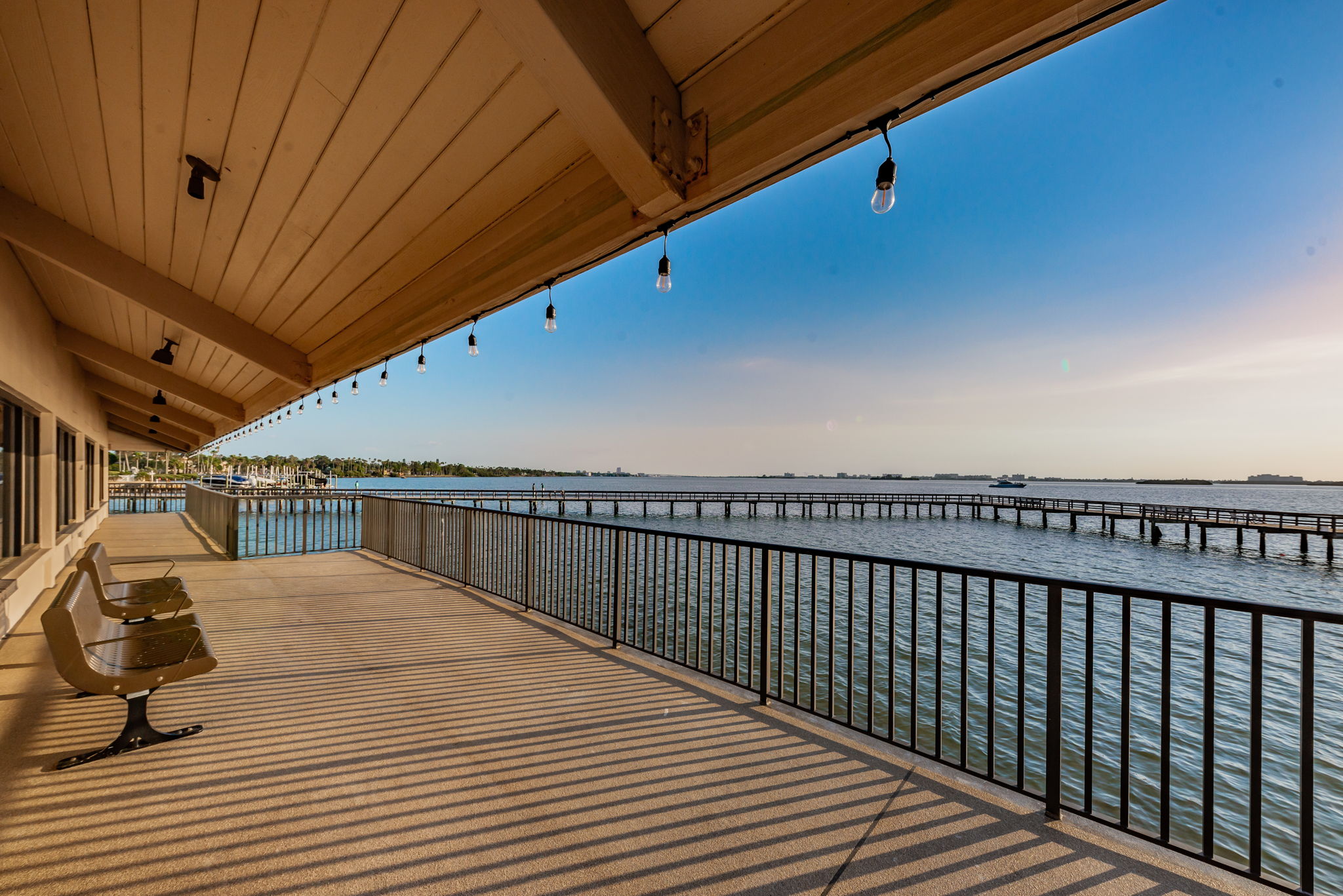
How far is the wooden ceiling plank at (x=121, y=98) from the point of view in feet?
5.80

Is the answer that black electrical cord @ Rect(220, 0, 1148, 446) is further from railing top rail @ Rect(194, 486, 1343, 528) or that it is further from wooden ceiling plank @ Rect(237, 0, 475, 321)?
railing top rail @ Rect(194, 486, 1343, 528)

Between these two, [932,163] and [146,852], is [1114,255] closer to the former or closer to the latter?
[932,163]

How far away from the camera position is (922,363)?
23.5 metres

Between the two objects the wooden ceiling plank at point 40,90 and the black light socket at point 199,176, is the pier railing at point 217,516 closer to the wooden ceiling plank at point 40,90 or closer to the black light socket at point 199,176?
the wooden ceiling plank at point 40,90

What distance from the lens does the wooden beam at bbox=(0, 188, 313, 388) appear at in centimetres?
326

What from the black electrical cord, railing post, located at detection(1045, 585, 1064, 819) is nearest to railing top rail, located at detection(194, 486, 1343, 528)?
the black electrical cord

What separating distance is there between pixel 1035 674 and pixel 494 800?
7335 mm

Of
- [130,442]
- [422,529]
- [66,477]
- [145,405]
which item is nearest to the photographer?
[422,529]

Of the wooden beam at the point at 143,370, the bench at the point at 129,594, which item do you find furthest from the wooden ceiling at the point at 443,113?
the wooden beam at the point at 143,370

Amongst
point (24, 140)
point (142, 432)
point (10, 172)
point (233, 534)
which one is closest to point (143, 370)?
point (233, 534)

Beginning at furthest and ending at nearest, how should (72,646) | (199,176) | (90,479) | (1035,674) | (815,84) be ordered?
(90,479)
(1035,674)
(199,176)
(72,646)
(815,84)

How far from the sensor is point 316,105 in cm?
218

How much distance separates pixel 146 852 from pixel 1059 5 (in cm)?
355

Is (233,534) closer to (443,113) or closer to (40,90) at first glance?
(40,90)
